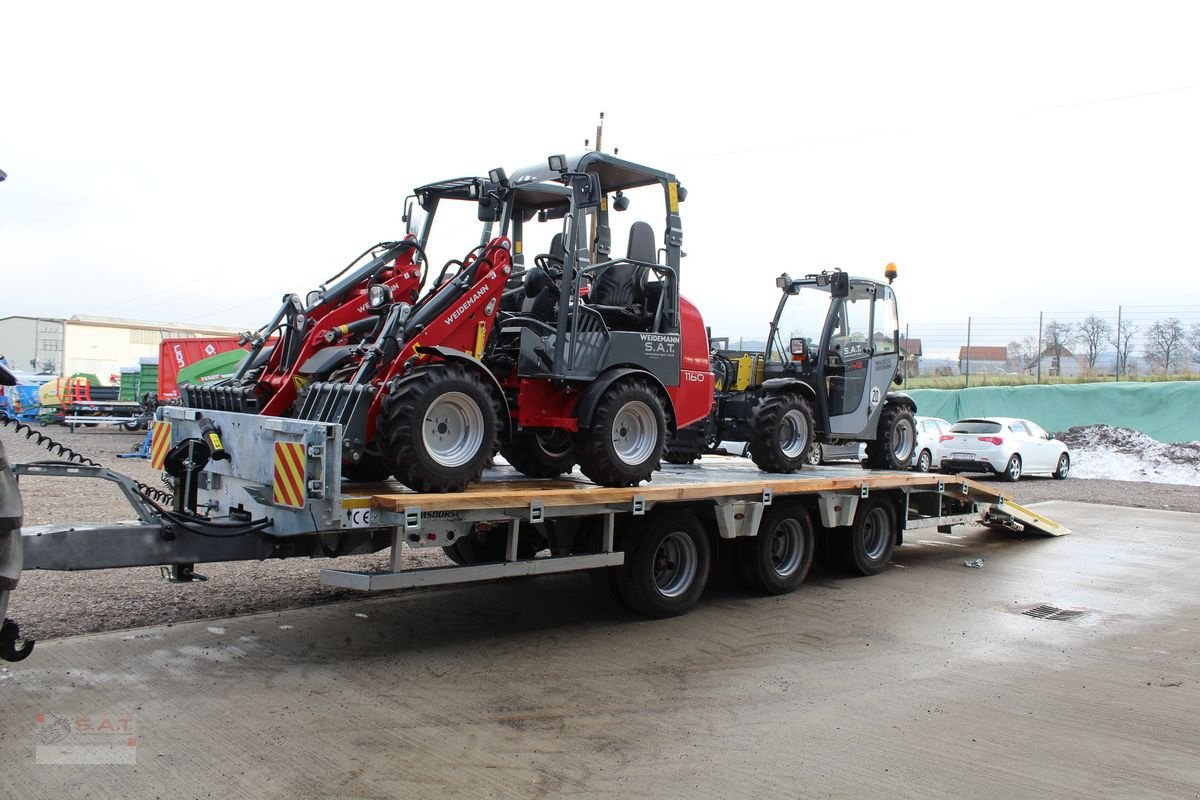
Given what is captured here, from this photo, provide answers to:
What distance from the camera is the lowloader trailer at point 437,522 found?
5535 mm

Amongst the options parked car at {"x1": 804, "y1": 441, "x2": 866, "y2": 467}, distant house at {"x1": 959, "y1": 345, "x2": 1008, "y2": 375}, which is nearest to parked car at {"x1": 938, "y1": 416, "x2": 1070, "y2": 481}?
distant house at {"x1": 959, "y1": 345, "x2": 1008, "y2": 375}

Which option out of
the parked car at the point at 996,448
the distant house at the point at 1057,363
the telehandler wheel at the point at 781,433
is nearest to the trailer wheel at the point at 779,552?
the telehandler wheel at the point at 781,433

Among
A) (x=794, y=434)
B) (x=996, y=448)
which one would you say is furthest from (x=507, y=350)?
(x=996, y=448)

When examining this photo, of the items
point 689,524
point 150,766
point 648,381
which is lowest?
point 150,766

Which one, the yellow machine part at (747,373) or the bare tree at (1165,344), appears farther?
the bare tree at (1165,344)

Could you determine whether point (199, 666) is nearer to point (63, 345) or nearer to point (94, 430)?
point (94, 430)

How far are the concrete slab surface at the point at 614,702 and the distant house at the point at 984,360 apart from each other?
22597mm

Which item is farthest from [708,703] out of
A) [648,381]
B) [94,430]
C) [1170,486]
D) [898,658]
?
[94,430]

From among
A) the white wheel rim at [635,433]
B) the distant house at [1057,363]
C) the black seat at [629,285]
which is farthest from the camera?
the distant house at [1057,363]

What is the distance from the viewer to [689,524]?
25.9 feet

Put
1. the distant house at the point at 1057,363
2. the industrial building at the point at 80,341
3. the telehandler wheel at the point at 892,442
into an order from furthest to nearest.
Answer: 1. the industrial building at the point at 80,341
2. the distant house at the point at 1057,363
3. the telehandler wheel at the point at 892,442

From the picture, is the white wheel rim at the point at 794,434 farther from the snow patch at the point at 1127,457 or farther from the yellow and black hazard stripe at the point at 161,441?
the snow patch at the point at 1127,457

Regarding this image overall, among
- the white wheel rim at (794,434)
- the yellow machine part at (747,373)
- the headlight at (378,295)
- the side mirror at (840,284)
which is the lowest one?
the white wheel rim at (794,434)

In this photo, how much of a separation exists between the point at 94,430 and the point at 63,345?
44.4 metres
